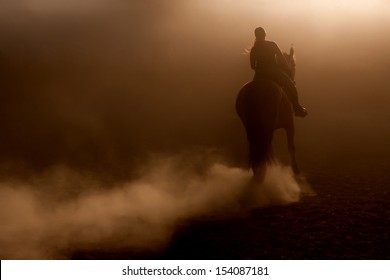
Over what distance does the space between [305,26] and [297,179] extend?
28.6m

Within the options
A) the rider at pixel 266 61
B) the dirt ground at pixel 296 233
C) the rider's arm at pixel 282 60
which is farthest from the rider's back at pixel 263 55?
the dirt ground at pixel 296 233

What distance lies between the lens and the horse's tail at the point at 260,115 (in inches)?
370

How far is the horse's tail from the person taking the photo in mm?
9398

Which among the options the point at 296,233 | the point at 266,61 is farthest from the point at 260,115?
the point at 296,233

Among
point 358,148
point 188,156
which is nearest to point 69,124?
point 188,156

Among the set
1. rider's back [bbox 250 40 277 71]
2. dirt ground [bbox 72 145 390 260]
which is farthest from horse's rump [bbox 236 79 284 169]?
dirt ground [bbox 72 145 390 260]

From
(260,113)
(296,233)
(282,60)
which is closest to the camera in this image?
(296,233)

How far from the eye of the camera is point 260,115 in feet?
30.8

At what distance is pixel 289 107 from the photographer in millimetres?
9961

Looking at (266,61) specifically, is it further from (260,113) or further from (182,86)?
(182,86)

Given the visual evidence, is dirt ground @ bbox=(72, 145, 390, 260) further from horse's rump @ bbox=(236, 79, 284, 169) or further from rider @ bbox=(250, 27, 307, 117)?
rider @ bbox=(250, 27, 307, 117)
